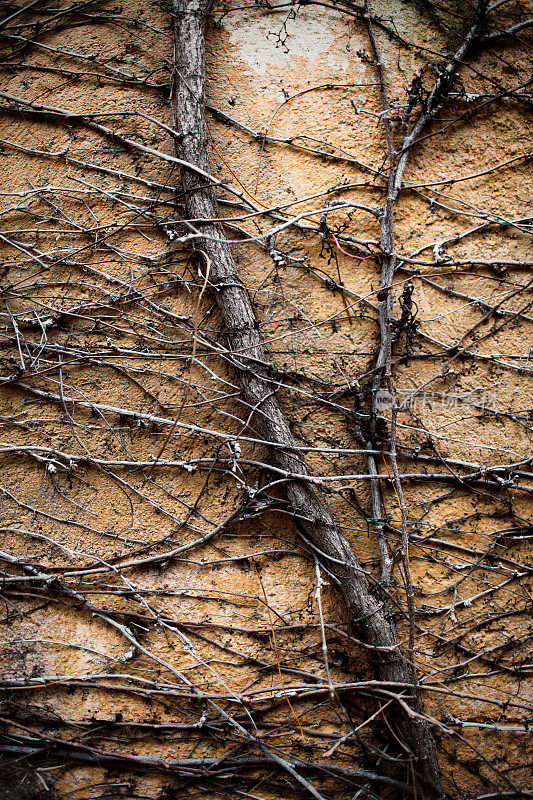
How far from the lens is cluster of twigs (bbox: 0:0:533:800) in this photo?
5.23 feet

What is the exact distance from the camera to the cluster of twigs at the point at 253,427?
5.23ft

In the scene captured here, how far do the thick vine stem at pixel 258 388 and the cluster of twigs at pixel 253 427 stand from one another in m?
0.01

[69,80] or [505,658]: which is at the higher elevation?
[69,80]

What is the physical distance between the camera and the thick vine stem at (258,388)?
1575 mm

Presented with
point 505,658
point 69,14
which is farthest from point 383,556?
point 69,14

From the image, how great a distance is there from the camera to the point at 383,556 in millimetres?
1678

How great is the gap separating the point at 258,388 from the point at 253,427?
15 cm

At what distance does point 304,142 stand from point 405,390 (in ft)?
3.49

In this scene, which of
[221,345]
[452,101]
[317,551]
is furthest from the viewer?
A: [452,101]

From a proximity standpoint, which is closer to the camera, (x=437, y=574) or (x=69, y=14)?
(x=437, y=574)

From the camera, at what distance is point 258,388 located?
1.71 m

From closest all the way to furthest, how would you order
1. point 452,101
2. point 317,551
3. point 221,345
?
point 317,551 < point 221,345 < point 452,101

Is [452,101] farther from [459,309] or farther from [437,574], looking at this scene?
[437,574]

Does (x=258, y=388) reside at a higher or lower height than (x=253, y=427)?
higher
